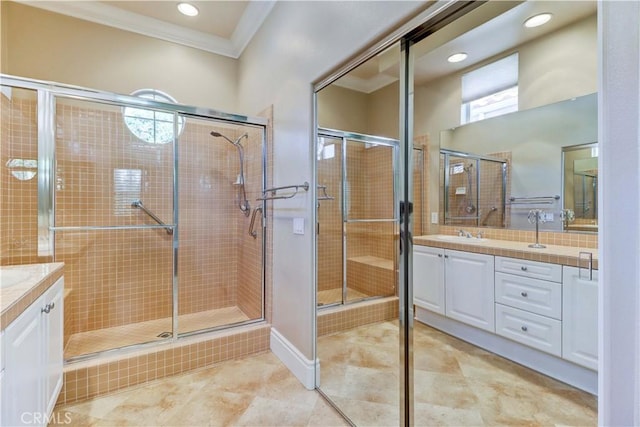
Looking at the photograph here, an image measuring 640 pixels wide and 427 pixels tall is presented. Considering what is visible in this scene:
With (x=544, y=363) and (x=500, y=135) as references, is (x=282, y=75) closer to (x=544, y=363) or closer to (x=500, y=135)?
(x=500, y=135)

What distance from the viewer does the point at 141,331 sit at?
253 cm

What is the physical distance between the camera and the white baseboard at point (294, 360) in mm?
1900

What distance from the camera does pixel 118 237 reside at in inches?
107

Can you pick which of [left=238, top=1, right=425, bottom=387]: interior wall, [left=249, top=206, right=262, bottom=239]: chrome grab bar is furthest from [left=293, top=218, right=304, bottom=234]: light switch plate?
[left=249, top=206, right=262, bottom=239]: chrome grab bar

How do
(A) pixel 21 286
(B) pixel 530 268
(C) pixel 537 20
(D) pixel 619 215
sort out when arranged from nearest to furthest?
(D) pixel 619 215
(A) pixel 21 286
(C) pixel 537 20
(B) pixel 530 268

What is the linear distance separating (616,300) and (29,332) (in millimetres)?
1987

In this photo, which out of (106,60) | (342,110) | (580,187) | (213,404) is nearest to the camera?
(580,187)

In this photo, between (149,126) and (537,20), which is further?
(149,126)

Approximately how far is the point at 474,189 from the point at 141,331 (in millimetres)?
2992

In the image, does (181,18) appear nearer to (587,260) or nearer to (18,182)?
(18,182)

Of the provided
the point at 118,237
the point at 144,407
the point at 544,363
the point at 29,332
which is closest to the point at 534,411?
the point at 544,363

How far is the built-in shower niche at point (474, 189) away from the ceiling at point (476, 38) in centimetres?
56

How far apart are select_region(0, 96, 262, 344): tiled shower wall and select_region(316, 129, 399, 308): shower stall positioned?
33.6 inches

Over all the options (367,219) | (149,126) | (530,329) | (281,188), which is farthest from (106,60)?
(530,329)
